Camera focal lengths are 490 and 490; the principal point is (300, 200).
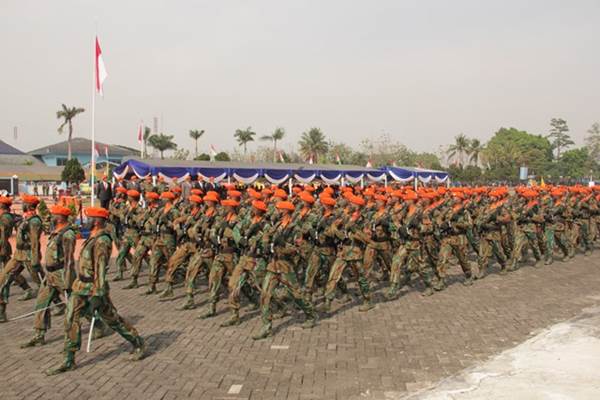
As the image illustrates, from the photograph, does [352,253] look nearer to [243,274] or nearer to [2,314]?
[243,274]

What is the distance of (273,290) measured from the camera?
298 inches

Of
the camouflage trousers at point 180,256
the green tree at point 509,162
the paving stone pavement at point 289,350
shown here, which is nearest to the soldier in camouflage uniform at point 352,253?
the paving stone pavement at point 289,350

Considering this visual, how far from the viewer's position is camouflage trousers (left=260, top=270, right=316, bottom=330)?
24.5 ft

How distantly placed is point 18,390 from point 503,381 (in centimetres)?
563

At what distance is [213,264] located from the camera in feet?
28.3

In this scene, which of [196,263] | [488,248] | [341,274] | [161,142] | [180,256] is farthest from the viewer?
[161,142]

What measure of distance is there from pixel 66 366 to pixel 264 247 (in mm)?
3173

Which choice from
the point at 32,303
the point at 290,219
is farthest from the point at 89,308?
the point at 32,303

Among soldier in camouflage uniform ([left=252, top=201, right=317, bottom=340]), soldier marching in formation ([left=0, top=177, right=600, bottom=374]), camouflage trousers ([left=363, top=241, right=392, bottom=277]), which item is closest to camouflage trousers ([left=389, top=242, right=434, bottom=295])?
soldier marching in formation ([left=0, top=177, right=600, bottom=374])

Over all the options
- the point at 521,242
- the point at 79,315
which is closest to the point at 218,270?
the point at 79,315

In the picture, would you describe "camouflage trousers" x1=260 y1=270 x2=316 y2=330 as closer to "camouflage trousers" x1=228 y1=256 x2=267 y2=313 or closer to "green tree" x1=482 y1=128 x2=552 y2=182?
"camouflage trousers" x1=228 y1=256 x2=267 y2=313

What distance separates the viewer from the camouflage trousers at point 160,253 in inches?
397

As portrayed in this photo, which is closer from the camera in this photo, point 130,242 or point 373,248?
point 373,248

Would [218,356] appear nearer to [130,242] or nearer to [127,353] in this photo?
[127,353]
